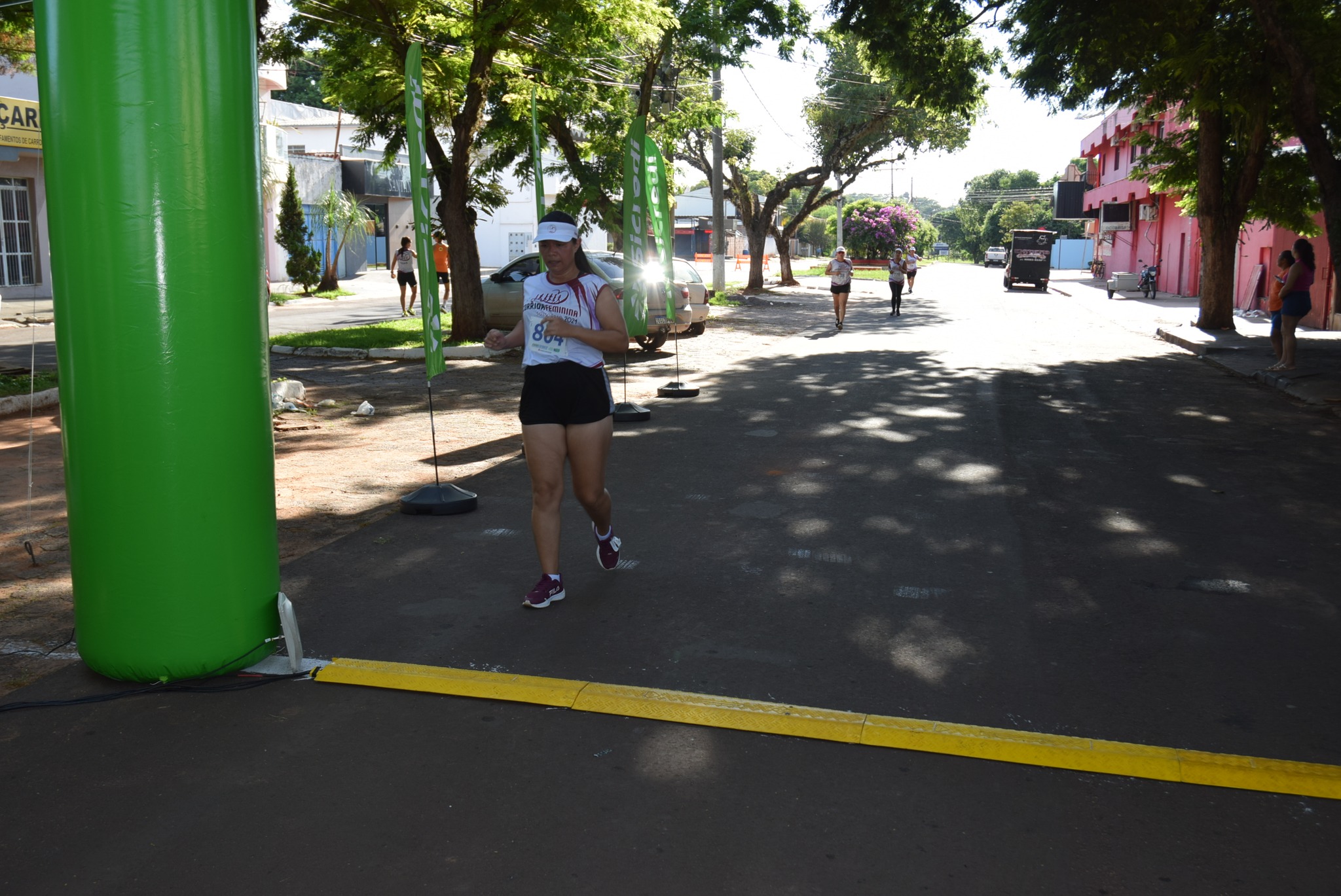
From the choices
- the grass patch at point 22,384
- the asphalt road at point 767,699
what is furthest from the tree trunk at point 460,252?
the asphalt road at point 767,699

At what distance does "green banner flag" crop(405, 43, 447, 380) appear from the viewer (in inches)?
281

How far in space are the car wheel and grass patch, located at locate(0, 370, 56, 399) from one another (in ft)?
26.9

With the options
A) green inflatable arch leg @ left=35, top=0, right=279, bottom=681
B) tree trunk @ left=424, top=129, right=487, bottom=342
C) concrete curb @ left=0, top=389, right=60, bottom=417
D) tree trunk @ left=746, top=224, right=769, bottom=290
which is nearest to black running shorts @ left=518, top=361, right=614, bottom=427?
green inflatable arch leg @ left=35, top=0, right=279, bottom=681

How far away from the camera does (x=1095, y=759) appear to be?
370 centimetres

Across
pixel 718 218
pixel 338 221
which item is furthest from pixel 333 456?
pixel 338 221

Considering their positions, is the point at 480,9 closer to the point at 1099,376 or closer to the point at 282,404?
the point at 282,404

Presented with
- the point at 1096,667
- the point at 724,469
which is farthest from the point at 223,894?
the point at 724,469

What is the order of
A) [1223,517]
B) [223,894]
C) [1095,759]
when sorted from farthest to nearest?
[1223,517] < [1095,759] < [223,894]

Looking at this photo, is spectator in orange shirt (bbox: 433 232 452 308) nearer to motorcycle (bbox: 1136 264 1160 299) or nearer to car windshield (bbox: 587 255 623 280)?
car windshield (bbox: 587 255 623 280)

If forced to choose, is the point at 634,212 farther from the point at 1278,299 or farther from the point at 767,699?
the point at 767,699

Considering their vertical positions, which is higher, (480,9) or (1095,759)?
(480,9)

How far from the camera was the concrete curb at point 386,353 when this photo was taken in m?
17.0

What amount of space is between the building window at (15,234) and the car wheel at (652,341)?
1768cm

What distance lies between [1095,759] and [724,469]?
5062 millimetres
